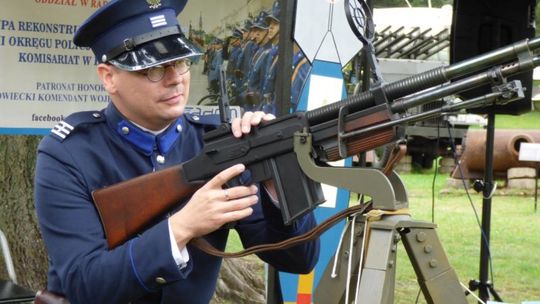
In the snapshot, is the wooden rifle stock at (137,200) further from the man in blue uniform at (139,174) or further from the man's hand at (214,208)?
the man's hand at (214,208)

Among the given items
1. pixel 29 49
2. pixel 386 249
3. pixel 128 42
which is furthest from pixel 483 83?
pixel 29 49

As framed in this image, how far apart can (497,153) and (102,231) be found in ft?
36.2

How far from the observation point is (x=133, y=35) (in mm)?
2396

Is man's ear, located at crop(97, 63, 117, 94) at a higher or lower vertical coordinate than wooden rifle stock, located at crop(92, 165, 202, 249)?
higher

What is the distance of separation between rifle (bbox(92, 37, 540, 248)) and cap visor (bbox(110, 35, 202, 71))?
0.83ft

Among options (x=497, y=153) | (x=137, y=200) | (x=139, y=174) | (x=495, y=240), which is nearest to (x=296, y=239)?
(x=137, y=200)

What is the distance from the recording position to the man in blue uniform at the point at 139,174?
214 cm

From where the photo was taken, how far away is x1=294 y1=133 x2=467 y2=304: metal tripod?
1906mm

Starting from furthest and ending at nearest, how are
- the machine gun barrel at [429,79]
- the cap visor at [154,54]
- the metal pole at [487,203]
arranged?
the metal pole at [487,203] → the cap visor at [154,54] → the machine gun barrel at [429,79]

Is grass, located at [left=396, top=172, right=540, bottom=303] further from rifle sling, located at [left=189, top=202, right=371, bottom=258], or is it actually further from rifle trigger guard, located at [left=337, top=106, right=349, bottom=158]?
rifle trigger guard, located at [left=337, top=106, right=349, bottom=158]

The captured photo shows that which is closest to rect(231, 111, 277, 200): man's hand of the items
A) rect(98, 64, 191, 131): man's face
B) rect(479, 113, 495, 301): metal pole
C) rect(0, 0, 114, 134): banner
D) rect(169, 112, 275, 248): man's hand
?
rect(169, 112, 275, 248): man's hand

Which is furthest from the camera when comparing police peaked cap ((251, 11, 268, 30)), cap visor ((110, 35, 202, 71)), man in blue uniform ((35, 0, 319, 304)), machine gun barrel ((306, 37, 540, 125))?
police peaked cap ((251, 11, 268, 30))

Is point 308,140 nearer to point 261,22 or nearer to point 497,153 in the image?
point 261,22

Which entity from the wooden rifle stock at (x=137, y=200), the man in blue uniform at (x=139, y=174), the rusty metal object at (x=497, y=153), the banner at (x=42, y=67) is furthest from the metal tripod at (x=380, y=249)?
the rusty metal object at (x=497, y=153)
